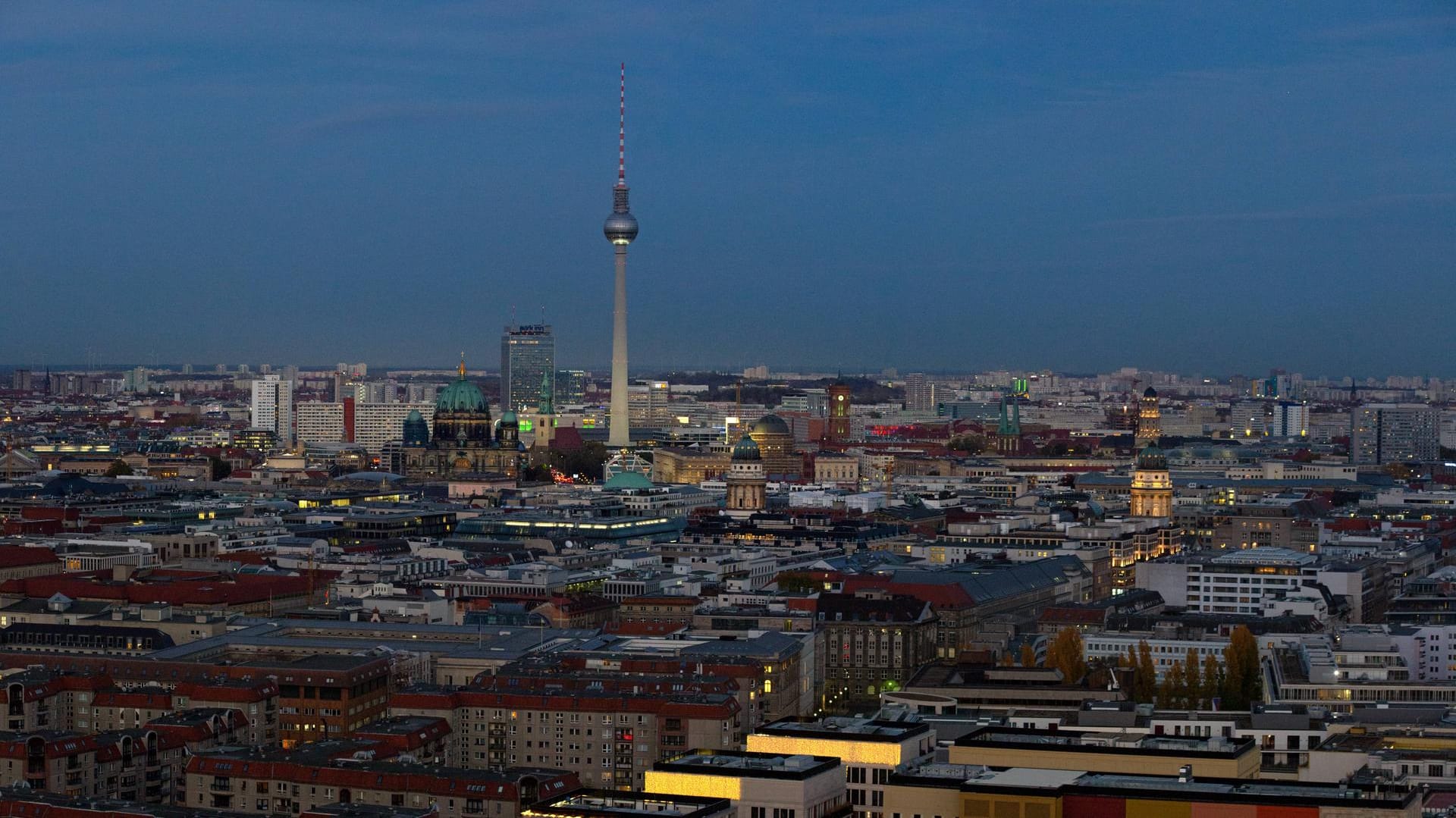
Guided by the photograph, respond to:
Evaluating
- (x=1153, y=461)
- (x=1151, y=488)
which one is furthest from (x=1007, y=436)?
(x=1151, y=488)

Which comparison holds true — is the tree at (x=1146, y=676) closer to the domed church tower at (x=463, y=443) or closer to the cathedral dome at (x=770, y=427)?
the domed church tower at (x=463, y=443)

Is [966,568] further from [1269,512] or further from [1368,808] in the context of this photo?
[1368,808]

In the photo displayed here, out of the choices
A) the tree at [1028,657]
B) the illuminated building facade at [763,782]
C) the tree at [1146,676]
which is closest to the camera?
the illuminated building facade at [763,782]

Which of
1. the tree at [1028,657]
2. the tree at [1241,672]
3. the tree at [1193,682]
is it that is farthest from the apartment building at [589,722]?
the tree at [1241,672]

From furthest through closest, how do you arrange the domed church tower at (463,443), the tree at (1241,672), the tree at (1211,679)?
the domed church tower at (463,443) → the tree at (1241,672) → the tree at (1211,679)

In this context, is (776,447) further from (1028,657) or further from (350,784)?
(350,784)

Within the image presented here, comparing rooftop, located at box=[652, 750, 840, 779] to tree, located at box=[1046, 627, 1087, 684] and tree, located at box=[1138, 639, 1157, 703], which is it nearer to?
tree, located at box=[1046, 627, 1087, 684]
